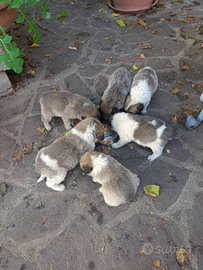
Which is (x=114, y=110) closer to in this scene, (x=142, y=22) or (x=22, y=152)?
(x=22, y=152)

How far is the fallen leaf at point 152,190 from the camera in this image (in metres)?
3.32

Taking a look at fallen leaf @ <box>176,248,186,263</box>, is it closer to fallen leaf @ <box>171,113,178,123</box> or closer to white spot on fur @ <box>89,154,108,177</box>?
white spot on fur @ <box>89,154,108,177</box>

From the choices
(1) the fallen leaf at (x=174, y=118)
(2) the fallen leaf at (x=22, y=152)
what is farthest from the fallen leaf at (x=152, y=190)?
(2) the fallen leaf at (x=22, y=152)

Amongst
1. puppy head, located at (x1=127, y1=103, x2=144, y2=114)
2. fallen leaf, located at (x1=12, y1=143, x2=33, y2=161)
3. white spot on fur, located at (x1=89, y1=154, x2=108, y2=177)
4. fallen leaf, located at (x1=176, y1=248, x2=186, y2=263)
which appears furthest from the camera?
puppy head, located at (x1=127, y1=103, x2=144, y2=114)

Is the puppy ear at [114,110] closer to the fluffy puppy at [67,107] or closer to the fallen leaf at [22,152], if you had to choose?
the fluffy puppy at [67,107]

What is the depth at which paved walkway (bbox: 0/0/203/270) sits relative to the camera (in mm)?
2865

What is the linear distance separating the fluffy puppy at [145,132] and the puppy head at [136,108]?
0.44 metres

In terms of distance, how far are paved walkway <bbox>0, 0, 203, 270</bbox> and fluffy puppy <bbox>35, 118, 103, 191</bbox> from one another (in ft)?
0.98

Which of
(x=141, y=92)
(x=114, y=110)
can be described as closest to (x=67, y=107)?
(x=114, y=110)

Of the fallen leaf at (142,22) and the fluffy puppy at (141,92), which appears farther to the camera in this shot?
the fallen leaf at (142,22)

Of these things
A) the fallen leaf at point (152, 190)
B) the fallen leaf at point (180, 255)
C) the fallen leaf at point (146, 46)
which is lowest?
the fallen leaf at point (180, 255)

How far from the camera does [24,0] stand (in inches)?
159

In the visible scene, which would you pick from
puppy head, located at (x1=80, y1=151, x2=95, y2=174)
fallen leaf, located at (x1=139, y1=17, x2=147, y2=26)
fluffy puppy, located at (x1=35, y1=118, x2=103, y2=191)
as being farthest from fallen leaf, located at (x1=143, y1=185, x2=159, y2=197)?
fallen leaf, located at (x1=139, y1=17, x2=147, y2=26)

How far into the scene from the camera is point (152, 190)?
336cm
